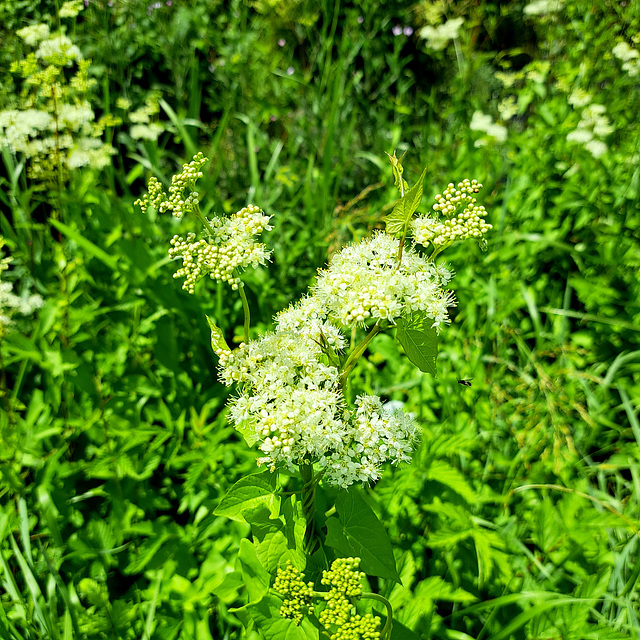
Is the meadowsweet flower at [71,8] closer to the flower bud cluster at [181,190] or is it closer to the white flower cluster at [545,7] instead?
the flower bud cluster at [181,190]

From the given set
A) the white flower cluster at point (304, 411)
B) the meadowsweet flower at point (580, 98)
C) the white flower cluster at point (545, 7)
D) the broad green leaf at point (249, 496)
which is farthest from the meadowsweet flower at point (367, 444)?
the white flower cluster at point (545, 7)

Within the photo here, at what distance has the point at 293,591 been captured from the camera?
41.4 inches

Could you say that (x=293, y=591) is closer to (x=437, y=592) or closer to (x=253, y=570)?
(x=253, y=570)

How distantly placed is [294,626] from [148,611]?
973mm

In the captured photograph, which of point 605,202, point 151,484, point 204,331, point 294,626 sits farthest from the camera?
point 605,202

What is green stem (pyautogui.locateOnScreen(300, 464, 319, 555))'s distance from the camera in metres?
1.21

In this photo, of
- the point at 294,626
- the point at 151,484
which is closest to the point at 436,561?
the point at 294,626

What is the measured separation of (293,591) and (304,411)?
0.37m

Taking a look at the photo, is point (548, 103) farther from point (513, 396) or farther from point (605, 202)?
point (513, 396)

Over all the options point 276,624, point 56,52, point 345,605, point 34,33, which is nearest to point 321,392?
point 345,605

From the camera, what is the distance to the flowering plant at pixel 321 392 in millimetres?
1044

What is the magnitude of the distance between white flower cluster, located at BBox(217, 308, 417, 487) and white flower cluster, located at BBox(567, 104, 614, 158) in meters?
2.65

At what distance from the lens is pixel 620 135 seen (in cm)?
369

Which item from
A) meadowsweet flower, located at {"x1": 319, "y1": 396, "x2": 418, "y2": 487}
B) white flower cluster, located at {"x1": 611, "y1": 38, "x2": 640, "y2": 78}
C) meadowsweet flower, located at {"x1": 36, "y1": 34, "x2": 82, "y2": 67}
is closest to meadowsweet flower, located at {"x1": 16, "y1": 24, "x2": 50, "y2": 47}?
meadowsweet flower, located at {"x1": 36, "y1": 34, "x2": 82, "y2": 67}
